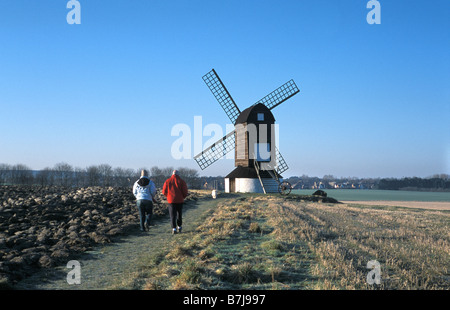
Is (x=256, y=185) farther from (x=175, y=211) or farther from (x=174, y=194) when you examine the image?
(x=174, y=194)

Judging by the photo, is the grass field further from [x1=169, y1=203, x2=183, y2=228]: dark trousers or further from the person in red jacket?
the person in red jacket

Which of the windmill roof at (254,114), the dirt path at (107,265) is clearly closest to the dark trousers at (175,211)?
the dirt path at (107,265)

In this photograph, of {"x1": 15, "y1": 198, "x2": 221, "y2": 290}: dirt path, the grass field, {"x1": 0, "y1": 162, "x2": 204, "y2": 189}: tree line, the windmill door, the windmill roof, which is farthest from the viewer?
{"x1": 0, "y1": 162, "x2": 204, "y2": 189}: tree line

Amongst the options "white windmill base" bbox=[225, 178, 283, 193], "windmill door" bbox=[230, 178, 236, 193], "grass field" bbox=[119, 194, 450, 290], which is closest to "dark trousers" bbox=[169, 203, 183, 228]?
"grass field" bbox=[119, 194, 450, 290]

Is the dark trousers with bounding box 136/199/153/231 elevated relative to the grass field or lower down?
elevated

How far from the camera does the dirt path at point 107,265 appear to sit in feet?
22.1

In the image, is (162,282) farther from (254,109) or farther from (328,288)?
(254,109)

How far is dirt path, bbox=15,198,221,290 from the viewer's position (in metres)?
6.72

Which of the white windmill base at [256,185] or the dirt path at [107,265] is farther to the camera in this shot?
the white windmill base at [256,185]

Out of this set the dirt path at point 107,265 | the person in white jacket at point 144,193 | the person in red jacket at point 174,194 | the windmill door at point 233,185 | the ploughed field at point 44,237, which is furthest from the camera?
the windmill door at point 233,185

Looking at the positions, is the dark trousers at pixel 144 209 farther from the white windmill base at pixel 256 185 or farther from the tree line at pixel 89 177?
the tree line at pixel 89 177

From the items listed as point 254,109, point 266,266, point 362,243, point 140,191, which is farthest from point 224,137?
point 266,266

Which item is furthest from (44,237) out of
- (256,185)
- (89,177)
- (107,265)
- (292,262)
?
(89,177)
